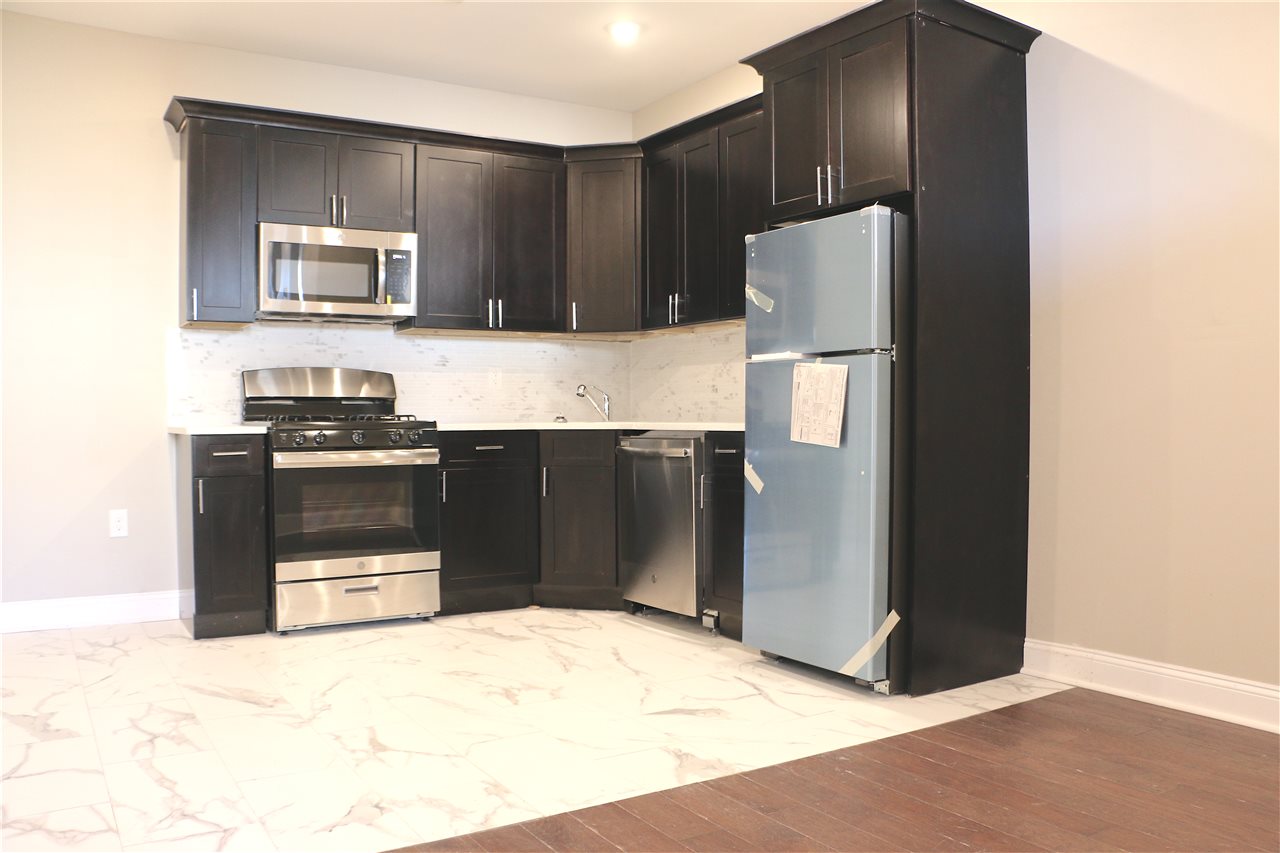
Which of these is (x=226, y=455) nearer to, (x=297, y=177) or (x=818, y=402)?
(x=297, y=177)

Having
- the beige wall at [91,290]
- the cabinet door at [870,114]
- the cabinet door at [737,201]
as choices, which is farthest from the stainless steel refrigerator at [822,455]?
the beige wall at [91,290]

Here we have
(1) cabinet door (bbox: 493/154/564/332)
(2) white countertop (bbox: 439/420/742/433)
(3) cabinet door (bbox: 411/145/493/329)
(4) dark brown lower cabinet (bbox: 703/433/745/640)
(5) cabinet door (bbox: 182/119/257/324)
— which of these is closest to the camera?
(4) dark brown lower cabinet (bbox: 703/433/745/640)

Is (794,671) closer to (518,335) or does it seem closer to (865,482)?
(865,482)

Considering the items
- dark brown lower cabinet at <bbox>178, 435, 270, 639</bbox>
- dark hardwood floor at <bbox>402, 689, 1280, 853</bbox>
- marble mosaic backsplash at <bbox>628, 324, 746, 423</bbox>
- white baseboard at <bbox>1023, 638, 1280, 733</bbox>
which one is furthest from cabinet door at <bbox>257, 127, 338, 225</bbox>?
white baseboard at <bbox>1023, 638, 1280, 733</bbox>

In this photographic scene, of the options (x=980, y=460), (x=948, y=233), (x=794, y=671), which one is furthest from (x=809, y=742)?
(x=948, y=233)

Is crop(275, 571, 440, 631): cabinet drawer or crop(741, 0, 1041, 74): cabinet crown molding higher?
crop(741, 0, 1041, 74): cabinet crown molding

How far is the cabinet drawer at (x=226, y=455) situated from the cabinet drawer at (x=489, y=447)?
2.65ft

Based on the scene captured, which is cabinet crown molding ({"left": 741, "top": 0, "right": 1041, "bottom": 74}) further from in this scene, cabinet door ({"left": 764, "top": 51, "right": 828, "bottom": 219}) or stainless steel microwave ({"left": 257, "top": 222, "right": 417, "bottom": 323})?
stainless steel microwave ({"left": 257, "top": 222, "right": 417, "bottom": 323})

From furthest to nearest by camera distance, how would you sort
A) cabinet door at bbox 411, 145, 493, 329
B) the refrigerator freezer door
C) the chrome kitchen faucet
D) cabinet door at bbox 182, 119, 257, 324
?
the chrome kitchen faucet
cabinet door at bbox 411, 145, 493, 329
cabinet door at bbox 182, 119, 257, 324
the refrigerator freezer door

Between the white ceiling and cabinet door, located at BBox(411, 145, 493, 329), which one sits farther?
cabinet door, located at BBox(411, 145, 493, 329)

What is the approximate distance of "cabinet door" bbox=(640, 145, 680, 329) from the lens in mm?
4957

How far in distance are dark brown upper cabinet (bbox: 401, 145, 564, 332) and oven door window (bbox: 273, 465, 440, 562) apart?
847 millimetres

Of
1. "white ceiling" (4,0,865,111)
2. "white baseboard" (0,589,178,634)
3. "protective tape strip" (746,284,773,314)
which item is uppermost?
"white ceiling" (4,0,865,111)

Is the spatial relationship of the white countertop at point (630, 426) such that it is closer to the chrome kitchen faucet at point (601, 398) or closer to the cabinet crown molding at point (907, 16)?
the chrome kitchen faucet at point (601, 398)
